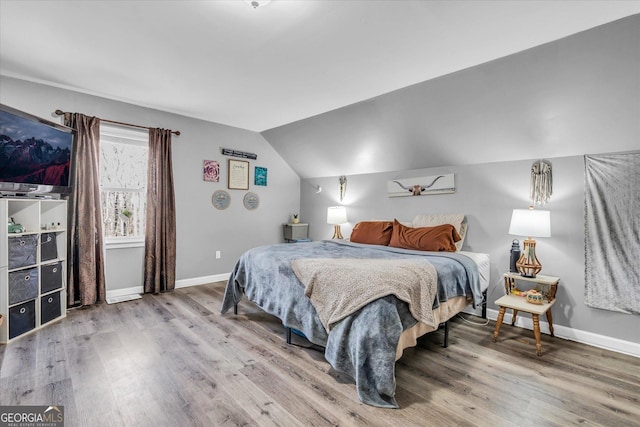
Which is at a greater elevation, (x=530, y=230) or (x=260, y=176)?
(x=260, y=176)

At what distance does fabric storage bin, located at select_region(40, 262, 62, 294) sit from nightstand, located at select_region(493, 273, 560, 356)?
13.8ft

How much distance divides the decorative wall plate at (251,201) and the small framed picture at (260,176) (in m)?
0.22

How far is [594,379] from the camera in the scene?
210 cm

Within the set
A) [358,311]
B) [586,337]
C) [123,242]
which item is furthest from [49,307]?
[586,337]

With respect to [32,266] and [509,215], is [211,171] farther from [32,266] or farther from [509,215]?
[509,215]

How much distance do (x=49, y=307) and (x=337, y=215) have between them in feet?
11.7

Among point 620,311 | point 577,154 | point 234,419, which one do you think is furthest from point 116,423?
point 577,154

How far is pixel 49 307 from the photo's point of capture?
292 cm

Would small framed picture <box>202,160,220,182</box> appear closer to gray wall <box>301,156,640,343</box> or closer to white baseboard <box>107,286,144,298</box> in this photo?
white baseboard <box>107,286,144,298</box>

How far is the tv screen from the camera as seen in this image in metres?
2.56

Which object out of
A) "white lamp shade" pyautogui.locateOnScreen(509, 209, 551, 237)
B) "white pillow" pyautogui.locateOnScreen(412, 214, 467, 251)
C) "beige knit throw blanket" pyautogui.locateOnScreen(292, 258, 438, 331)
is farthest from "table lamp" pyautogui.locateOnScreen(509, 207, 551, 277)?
"beige knit throw blanket" pyautogui.locateOnScreen(292, 258, 438, 331)

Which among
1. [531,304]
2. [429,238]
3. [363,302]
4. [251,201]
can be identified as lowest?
[531,304]

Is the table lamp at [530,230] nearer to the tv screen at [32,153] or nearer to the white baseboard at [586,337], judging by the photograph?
the white baseboard at [586,337]

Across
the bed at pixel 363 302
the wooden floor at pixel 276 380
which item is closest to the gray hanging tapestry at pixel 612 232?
the wooden floor at pixel 276 380
